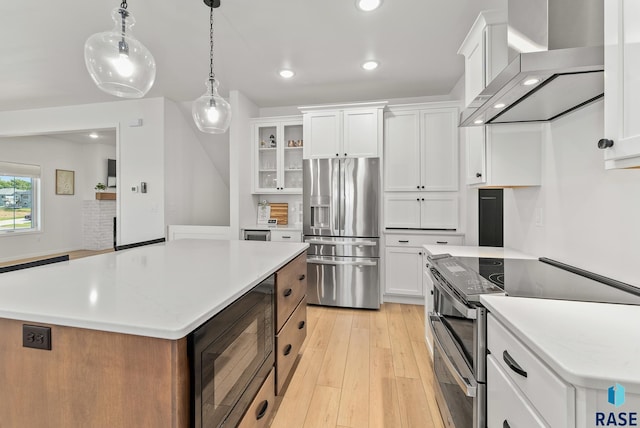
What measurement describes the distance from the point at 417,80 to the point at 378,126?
726 mm

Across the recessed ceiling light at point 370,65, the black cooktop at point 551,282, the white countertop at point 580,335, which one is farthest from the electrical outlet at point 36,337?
the recessed ceiling light at point 370,65

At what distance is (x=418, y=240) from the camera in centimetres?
342

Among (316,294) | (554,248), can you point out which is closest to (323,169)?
(316,294)

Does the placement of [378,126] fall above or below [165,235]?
above

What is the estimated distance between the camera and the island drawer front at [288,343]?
1671 millimetres

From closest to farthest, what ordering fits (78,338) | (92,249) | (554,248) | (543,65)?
(78,338) → (543,65) → (554,248) → (92,249)

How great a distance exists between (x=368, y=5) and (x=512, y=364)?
2.38 meters

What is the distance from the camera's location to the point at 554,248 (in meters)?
1.75

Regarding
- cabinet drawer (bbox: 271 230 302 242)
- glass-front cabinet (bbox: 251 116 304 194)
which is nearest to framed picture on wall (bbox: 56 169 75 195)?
glass-front cabinet (bbox: 251 116 304 194)

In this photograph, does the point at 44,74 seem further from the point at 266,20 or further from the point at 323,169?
the point at 323,169

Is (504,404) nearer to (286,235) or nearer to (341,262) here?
(341,262)

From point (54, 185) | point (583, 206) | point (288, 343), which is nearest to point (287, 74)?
point (288, 343)

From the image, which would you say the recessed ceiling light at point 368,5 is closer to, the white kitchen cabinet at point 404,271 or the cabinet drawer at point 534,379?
the cabinet drawer at point 534,379

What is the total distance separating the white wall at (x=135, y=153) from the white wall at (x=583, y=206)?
4.28 metres
